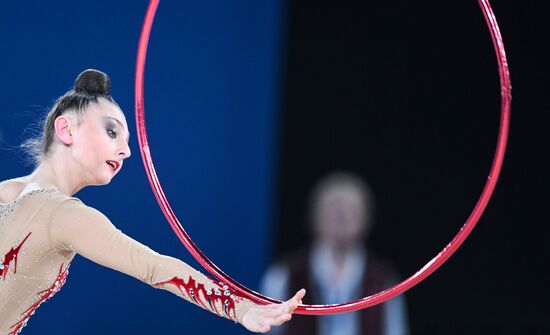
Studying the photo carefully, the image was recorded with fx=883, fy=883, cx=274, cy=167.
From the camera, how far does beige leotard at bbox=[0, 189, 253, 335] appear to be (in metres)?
1.60

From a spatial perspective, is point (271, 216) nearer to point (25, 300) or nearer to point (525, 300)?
point (525, 300)

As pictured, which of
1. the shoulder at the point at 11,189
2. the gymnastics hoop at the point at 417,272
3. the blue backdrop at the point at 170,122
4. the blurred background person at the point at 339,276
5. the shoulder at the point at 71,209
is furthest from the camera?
the blue backdrop at the point at 170,122

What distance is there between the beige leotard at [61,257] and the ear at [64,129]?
0.14 metres

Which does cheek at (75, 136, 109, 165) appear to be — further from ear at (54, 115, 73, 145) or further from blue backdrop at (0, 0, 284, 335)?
blue backdrop at (0, 0, 284, 335)

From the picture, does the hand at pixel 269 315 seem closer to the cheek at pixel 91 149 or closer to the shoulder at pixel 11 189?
the cheek at pixel 91 149

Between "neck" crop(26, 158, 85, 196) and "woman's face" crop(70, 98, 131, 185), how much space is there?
23mm

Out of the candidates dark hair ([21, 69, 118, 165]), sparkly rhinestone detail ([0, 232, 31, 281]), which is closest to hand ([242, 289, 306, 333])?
sparkly rhinestone detail ([0, 232, 31, 281])

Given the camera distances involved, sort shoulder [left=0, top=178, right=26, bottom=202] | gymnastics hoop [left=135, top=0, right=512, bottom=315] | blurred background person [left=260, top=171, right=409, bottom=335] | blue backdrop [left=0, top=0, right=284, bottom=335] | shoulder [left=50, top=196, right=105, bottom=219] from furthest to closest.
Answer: blue backdrop [left=0, top=0, right=284, bottom=335] < blurred background person [left=260, top=171, right=409, bottom=335] < shoulder [left=0, top=178, right=26, bottom=202] < gymnastics hoop [left=135, top=0, right=512, bottom=315] < shoulder [left=50, top=196, right=105, bottom=219]

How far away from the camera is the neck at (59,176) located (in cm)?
182

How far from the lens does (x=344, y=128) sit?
3812 mm

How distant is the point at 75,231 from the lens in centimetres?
163

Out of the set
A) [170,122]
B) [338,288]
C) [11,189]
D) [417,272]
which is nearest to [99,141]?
[11,189]

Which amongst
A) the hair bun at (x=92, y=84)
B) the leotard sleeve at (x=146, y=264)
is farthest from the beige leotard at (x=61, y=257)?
the hair bun at (x=92, y=84)

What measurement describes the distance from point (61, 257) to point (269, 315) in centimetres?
48
